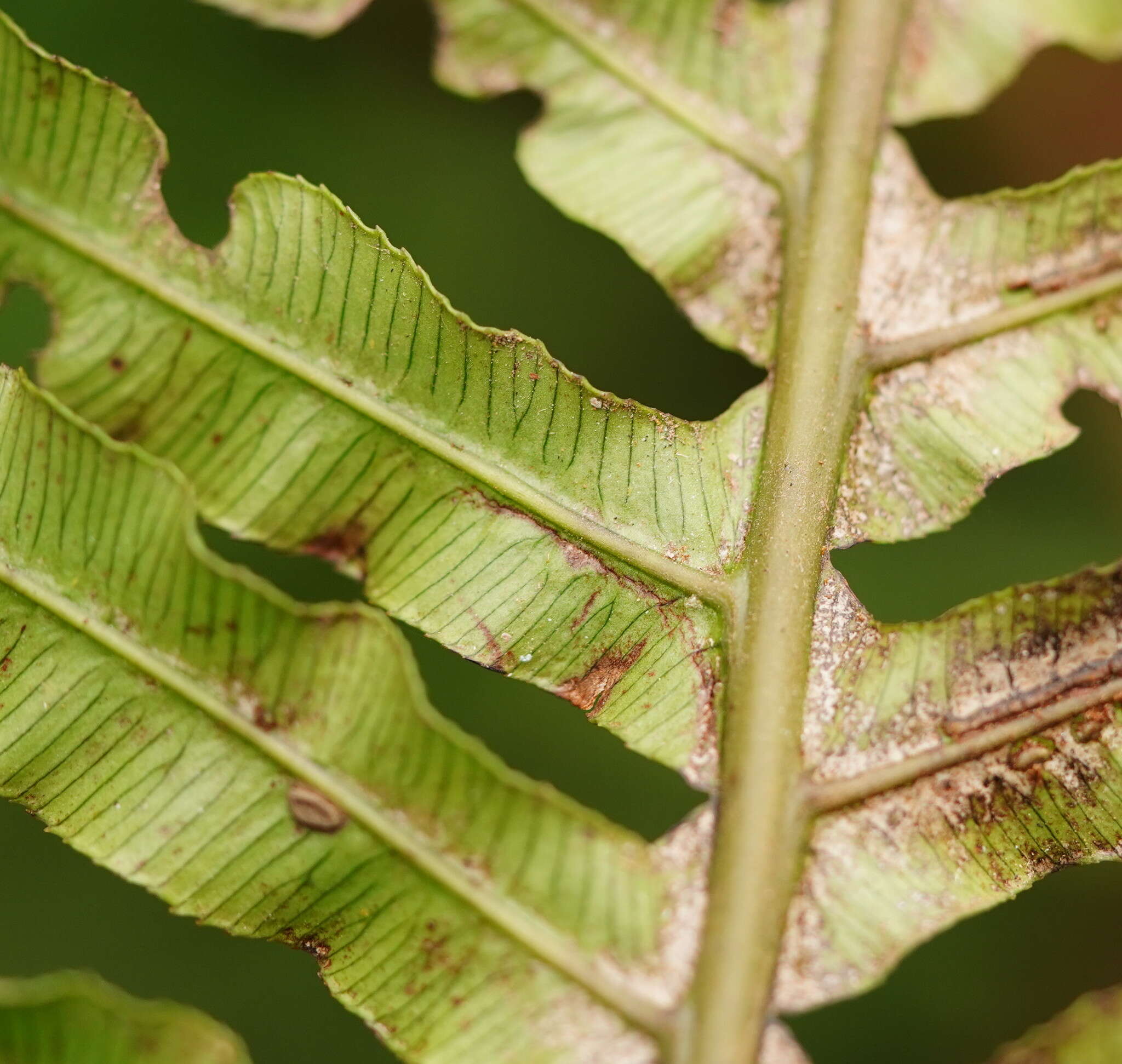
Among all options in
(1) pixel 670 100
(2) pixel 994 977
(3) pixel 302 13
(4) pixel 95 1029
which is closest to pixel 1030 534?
(2) pixel 994 977

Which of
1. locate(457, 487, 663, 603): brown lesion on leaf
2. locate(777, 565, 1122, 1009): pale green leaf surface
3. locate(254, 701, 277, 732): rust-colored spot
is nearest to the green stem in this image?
locate(777, 565, 1122, 1009): pale green leaf surface

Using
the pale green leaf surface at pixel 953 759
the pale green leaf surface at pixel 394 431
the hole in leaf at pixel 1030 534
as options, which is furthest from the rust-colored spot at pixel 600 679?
the hole in leaf at pixel 1030 534

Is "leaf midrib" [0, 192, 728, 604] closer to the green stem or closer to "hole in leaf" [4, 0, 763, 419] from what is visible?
the green stem

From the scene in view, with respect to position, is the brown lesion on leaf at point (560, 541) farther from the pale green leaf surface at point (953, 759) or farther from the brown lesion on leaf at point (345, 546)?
the pale green leaf surface at point (953, 759)

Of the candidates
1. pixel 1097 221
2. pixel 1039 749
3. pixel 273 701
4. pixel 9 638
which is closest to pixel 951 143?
pixel 1097 221

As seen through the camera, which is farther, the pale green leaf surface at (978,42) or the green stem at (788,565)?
the pale green leaf surface at (978,42)

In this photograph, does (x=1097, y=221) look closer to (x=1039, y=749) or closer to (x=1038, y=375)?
(x=1038, y=375)
